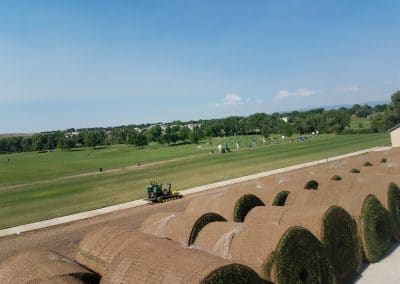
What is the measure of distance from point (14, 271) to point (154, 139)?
135582mm

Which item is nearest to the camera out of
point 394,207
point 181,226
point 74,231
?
point 181,226

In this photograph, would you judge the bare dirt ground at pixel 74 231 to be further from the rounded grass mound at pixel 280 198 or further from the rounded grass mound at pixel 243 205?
the rounded grass mound at pixel 243 205

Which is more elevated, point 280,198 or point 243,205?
point 243,205

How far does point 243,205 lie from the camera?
17500 millimetres

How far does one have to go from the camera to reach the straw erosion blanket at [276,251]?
36.4 feet

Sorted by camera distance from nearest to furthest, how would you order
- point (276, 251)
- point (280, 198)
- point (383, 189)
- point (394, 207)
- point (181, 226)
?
point (276, 251), point (181, 226), point (394, 207), point (383, 189), point (280, 198)

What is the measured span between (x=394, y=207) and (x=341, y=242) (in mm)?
5176

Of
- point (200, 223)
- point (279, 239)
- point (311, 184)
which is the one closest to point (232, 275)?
point (279, 239)

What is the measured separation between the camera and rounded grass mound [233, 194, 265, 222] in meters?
17.2

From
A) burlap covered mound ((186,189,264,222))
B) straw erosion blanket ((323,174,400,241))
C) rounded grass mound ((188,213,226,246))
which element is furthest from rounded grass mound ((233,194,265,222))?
straw erosion blanket ((323,174,400,241))

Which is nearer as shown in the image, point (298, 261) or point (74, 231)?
point (298, 261)

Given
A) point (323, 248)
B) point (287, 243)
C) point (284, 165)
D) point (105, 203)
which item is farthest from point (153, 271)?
point (284, 165)

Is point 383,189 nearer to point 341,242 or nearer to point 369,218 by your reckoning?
point 369,218

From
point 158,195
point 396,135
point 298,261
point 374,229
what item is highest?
point 396,135
